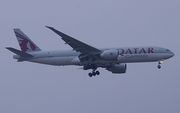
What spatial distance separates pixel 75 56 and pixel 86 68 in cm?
198

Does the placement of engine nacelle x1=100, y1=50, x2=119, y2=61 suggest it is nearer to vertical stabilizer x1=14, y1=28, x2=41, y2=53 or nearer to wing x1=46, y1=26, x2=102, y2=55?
wing x1=46, y1=26, x2=102, y2=55

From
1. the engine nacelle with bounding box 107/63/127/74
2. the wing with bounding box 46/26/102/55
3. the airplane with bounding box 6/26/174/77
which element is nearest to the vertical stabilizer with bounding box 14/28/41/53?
the airplane with bounding box 6/26/174/77

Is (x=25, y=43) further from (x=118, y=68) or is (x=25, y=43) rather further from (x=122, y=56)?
(x=122, y=56)

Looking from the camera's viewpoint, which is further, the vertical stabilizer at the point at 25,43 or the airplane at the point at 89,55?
the vertical stabilizer at the point at 25,43

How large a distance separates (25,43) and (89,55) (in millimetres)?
9701

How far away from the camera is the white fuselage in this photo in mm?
54969

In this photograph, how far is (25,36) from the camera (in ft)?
202

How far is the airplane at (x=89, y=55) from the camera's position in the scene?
54.7 m

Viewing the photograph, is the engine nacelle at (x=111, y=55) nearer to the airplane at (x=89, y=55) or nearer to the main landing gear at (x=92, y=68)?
the airplane at (x=89, y=55)

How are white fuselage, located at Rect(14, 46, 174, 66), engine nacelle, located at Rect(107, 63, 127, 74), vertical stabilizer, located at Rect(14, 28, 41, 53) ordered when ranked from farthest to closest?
1. engine nacelle, located at Rect(107, 63, 127, 74)
2. vertical stabilizer, located at Rect(14, 28, 41, 53)
3. white fuselage, located at Rect(14, 46, 174, 66)

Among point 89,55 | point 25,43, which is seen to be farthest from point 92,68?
point 25,43

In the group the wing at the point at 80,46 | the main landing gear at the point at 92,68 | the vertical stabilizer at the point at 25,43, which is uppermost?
the vertical stabilizer at the point at 25,43

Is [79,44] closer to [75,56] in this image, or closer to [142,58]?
[75,56]

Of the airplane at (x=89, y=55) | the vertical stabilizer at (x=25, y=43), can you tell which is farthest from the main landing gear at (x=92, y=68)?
the vertical stabilizer at (x=25, y=43)
